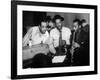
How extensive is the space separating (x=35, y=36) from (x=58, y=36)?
220 mm

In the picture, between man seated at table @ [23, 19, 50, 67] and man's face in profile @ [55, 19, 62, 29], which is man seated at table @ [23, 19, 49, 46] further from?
man's face in profile @ [55, 19, 62, 29]

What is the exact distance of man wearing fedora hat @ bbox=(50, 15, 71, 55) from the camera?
175cm

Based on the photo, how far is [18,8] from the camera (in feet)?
5.37

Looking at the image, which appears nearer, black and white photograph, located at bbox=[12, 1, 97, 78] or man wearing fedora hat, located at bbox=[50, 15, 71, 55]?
black and white photograph, located at bbox=[12, 1, 97, 78]

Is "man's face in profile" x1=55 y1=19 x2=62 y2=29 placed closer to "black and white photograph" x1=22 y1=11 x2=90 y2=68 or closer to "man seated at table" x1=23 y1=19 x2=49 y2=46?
"black and white photograph" x1=22 y1=11 x2=90 y2=68

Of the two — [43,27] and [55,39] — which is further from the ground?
[43,27]

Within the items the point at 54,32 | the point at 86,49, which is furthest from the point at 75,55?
the point at 54,32

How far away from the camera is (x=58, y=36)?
5.80ft

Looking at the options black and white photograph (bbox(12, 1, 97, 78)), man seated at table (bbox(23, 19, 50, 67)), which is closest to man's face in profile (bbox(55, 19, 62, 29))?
black and white photograph (bbox(12, 1, 97, 78))

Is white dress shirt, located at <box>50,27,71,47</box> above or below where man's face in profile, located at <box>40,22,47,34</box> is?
below

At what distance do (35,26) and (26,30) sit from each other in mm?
91

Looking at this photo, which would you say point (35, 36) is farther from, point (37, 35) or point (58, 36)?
point (58, 36)

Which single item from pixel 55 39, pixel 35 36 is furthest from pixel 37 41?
pixel 55 39

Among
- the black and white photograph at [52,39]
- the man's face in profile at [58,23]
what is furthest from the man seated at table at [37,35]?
the man's face in profile at [58,23]
